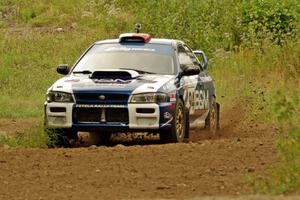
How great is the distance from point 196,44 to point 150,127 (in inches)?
521

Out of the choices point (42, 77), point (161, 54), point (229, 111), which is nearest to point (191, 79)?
point (161, 54)

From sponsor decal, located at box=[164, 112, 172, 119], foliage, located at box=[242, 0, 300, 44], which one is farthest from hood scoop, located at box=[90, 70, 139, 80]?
foliage, located at box=[242, 0, 300, 44]

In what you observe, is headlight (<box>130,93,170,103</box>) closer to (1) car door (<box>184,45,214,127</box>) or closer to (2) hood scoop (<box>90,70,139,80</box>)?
(2) hood scoop (<box>90,70,139,80</box>)

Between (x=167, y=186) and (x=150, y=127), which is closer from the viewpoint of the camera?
(x=167, y=186)

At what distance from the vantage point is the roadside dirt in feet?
33.2

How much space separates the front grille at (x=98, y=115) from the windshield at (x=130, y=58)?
992 millimetres

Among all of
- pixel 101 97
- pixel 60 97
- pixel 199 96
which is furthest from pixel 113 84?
pixel 199 96

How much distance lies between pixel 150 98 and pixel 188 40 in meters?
13.0

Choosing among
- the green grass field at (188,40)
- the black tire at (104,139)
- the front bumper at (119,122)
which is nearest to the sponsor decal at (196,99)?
the front bumper at (119,122)

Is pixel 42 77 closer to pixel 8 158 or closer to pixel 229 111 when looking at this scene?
pixel 229 111

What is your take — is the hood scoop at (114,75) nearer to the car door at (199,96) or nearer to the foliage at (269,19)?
the car door at (199,96)

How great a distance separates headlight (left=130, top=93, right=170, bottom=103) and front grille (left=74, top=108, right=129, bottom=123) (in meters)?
0.19

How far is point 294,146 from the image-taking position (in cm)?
1013

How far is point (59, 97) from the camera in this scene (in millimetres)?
14562
